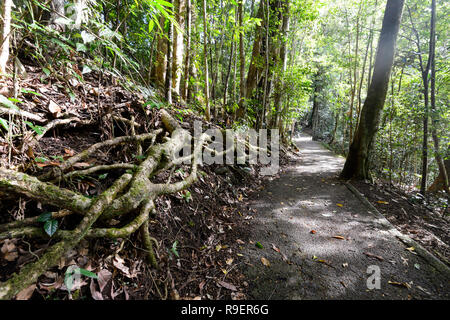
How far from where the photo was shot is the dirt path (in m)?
2.03

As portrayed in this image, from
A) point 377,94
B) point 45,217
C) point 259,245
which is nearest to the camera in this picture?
point 45,217

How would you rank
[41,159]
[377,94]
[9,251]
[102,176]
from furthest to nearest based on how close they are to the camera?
1. [377,94]
2. [102,176]
3. [41,159]
4. [9,251]

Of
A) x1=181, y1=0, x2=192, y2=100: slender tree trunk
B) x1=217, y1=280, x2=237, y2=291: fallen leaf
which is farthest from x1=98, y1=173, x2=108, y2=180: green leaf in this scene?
x1=181, y1=0, x2=192, y2=100: slender tree trunk

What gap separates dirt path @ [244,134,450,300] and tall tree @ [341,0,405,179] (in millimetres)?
1886

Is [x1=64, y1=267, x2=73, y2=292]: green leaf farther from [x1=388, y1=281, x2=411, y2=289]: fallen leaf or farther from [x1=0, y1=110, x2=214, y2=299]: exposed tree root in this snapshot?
[x1=388, y1=281, x2=411, y2=289]: fallen leaf

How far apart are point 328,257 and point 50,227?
3.03 m

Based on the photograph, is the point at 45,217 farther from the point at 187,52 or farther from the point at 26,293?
the point at 187,52

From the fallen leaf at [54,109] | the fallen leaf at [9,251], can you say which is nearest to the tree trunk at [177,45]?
the fallen leaf at [54,109]

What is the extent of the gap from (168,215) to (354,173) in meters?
5.63

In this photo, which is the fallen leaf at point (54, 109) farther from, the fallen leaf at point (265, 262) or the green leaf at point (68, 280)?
the fallen leaf at point (265, 262)

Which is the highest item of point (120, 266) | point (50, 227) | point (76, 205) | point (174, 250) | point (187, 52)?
point (187, 52)

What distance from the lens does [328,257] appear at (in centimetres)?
252

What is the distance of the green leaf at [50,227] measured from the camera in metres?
1.38

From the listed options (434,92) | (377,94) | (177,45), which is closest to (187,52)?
(177,45)
